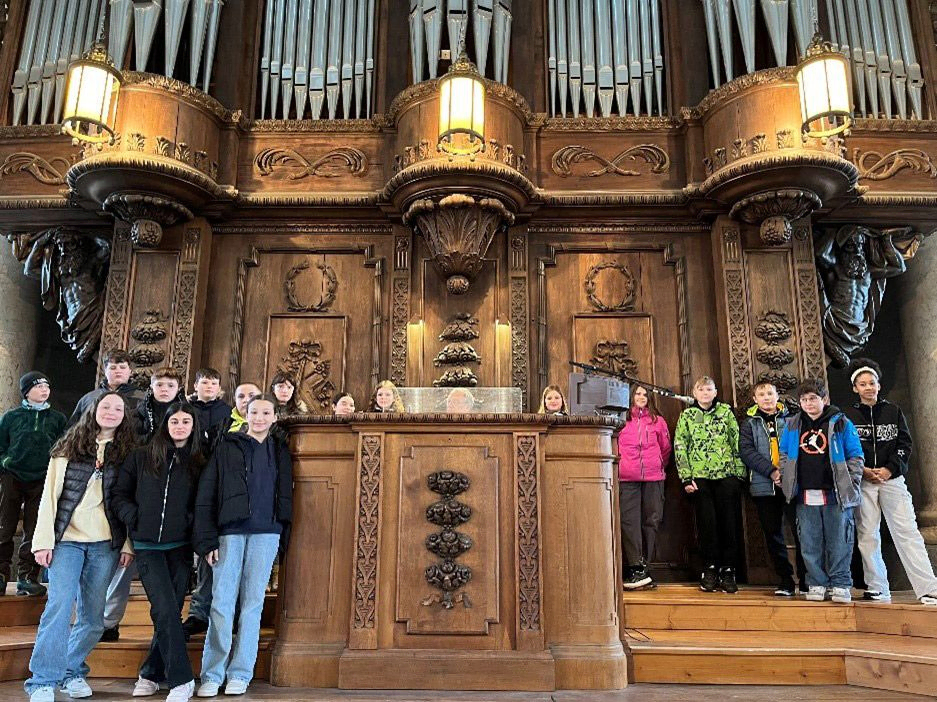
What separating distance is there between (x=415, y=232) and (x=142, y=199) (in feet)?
6.73

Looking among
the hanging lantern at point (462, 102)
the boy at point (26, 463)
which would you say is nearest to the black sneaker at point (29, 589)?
the boy at point (26, 463)

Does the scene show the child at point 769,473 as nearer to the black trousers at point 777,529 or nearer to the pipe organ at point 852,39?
the black trousers at point 777,529

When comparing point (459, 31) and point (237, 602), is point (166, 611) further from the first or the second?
point (459, 31)

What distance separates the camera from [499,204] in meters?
5.67

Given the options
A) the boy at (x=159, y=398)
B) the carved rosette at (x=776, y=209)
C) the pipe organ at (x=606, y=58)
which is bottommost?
the boy at (x=159, y=398)

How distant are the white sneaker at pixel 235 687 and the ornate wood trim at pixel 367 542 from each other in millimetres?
445

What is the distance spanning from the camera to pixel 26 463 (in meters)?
4.46

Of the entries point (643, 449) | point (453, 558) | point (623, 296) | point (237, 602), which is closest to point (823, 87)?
point (623, 296)

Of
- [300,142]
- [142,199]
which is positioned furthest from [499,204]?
[142,199]

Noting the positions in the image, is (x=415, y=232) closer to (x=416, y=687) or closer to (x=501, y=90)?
(x=501, y=90)

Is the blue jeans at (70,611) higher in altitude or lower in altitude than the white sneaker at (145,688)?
higher

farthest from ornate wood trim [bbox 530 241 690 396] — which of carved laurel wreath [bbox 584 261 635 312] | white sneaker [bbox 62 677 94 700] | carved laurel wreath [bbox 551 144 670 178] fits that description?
white sneaker [bbox 62 677 94 700]

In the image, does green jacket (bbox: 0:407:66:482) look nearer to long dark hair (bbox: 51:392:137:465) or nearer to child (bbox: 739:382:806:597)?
long dark hair (bbox: 51:392:137:465)

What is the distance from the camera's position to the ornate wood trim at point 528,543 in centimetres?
320
